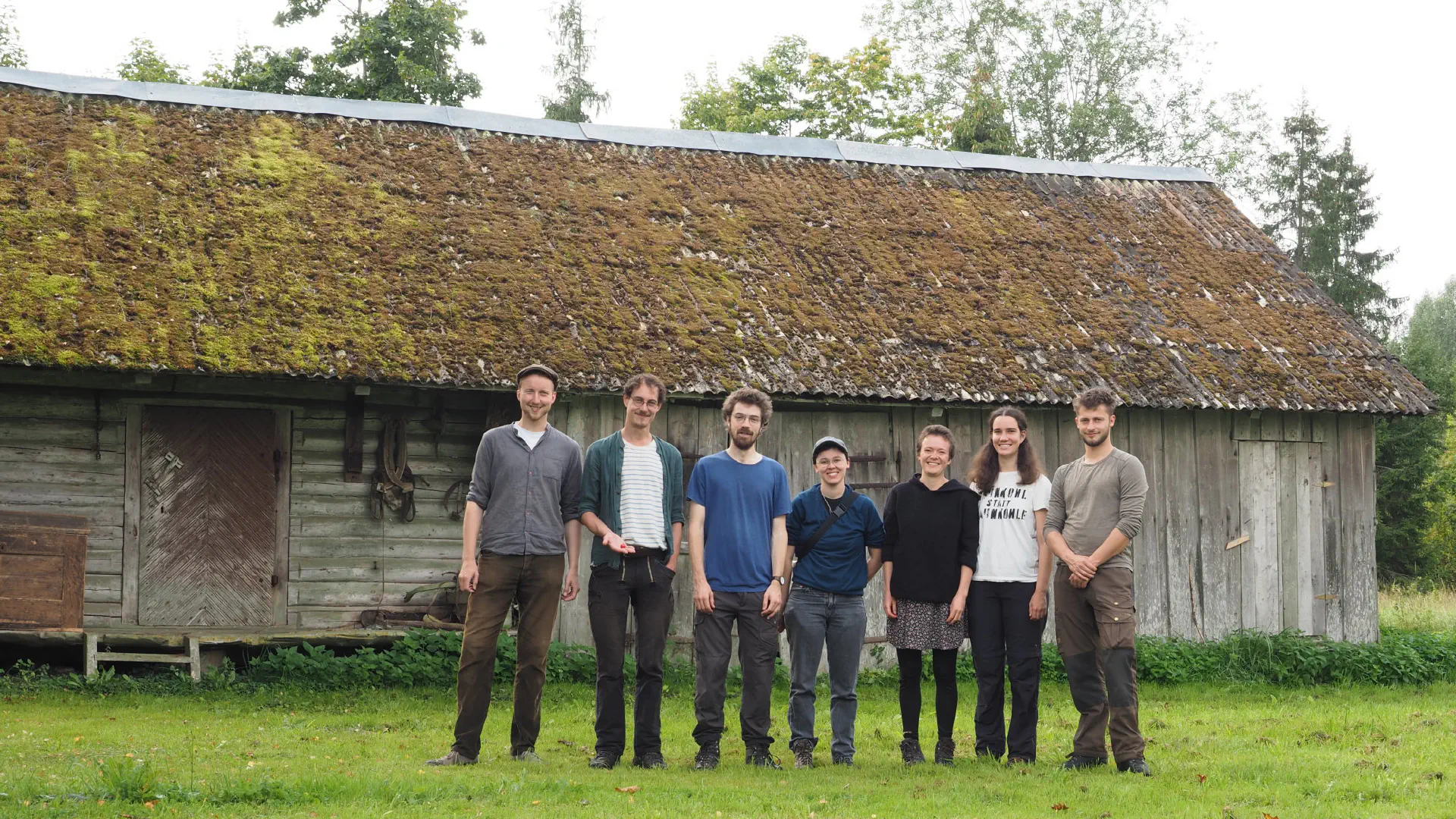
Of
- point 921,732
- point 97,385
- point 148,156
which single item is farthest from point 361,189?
point 921,732

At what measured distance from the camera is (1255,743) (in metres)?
7.92

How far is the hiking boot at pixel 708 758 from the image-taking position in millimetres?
6633

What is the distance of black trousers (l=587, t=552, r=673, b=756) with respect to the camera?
6.71 meters

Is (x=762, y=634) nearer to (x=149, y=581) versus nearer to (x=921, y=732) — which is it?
(x=921, y=732)

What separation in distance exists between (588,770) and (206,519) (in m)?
5.16

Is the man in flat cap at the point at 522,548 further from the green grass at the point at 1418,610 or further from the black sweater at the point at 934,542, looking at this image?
the green grass at the point at 1418,610

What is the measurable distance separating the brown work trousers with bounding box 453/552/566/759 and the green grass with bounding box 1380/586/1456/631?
10.9 metres

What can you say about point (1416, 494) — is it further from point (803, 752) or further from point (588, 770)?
point (588, 770)

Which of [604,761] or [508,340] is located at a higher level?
[508,340]

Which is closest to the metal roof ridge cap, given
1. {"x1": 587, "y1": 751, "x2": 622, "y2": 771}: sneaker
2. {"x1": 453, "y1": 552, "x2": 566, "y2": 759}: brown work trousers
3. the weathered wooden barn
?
the weathered wooden barn

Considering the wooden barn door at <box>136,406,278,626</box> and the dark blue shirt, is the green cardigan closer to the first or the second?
the dark blue shirt

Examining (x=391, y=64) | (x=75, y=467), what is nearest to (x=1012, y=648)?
Answer: (x=75, y=467)

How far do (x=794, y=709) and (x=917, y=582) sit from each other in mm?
870

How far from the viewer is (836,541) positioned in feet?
22.7
